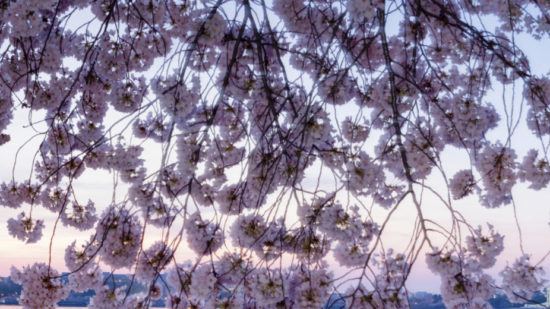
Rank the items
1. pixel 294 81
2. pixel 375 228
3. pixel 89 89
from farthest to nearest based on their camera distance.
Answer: pixel 89 89 → pixel 375 228 → pixel 294 81

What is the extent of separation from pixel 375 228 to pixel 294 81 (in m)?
1.06

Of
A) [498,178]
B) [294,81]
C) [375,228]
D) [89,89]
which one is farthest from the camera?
[89,89]

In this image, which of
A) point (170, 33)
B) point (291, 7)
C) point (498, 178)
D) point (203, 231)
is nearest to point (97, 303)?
point (203, 231)

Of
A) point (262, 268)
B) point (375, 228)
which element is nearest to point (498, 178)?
point (375, 228)

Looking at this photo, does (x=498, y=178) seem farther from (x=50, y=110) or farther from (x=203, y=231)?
(x=50, y=110)

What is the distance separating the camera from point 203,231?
8.82 feet

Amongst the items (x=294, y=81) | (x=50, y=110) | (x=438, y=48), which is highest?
(x=438, y=48)

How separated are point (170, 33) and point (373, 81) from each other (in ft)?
5.35

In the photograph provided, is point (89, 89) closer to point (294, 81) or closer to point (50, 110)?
point (50, 110)

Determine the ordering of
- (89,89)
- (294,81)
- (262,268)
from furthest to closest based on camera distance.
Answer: (89,89) → (294,81) → (262,268)

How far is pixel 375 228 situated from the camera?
116 inches

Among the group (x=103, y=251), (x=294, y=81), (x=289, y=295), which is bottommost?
(x=289, y=295)

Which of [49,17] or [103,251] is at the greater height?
[49,17]

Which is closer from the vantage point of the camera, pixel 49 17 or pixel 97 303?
Result: pixel 97 303
